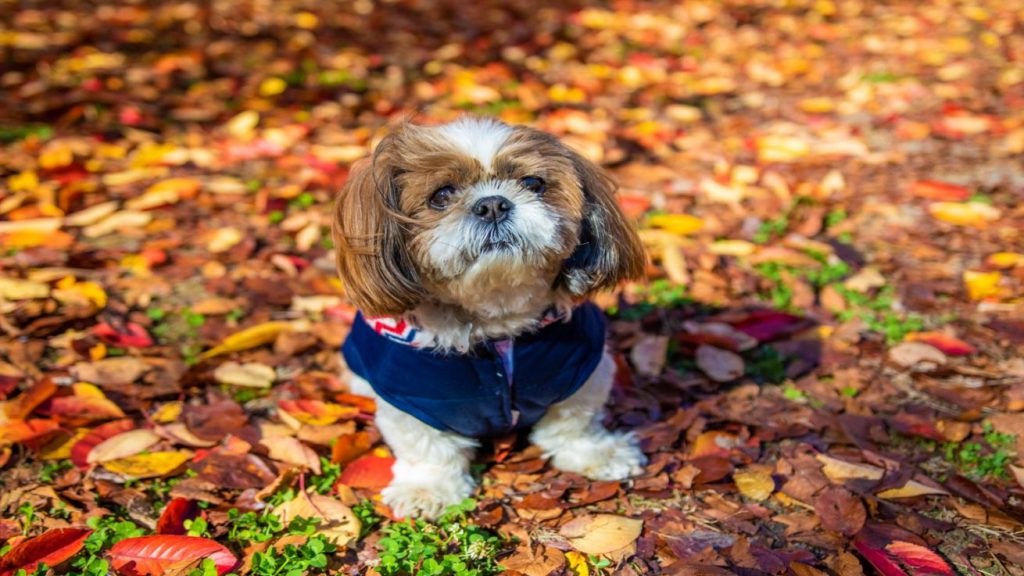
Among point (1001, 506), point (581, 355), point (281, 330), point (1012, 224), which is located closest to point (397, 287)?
point (581, 355)

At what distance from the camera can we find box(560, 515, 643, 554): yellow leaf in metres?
3.06

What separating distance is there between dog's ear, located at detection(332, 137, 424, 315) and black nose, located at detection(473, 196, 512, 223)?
0.97 feet

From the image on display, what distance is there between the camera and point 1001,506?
3.13 m

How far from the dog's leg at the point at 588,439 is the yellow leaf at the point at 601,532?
0.29 m

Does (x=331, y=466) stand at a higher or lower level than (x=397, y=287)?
lower

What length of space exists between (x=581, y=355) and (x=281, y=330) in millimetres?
1819

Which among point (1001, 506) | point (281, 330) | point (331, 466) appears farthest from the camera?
point (281, 330)

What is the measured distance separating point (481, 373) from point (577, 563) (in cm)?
74

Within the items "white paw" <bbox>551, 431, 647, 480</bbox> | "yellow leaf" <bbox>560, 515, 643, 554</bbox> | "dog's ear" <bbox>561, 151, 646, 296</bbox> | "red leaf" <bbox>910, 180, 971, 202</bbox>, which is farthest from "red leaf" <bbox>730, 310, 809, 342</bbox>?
"red leaf" <bbox>910, 180, 971, 202</bbox>

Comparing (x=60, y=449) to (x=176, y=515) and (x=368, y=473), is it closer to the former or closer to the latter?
(x=176, y=515)

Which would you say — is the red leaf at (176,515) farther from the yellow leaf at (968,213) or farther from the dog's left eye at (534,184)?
the yellow leaf at (968,213)

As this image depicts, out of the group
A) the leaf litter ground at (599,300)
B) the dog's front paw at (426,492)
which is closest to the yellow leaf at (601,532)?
the leaf litter ground at (599,300)

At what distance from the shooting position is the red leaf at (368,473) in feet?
11.3

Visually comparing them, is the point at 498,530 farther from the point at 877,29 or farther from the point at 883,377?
the point at 877,29
